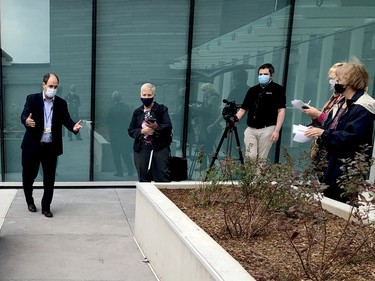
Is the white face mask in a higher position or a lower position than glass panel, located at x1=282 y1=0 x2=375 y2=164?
lower

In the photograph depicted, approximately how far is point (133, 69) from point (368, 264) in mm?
4838

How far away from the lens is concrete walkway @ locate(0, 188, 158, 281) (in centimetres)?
344

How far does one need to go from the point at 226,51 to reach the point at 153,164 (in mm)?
2756

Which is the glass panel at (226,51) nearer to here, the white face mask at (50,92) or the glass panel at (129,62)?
the glass panel at (129,62)

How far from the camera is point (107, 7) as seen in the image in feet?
20.5

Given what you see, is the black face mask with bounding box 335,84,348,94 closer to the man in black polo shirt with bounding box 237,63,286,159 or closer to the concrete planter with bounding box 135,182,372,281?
the concrete planter with bounding box 135,182,372,281

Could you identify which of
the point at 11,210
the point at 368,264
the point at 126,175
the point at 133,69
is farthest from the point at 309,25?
the point at 11,210

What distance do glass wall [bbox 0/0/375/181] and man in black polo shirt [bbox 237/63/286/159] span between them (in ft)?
2.62

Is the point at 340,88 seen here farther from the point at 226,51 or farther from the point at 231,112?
the point at 226,51

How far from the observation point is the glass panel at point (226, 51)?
6.59 meters

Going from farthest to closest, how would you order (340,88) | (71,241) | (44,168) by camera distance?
(44,168), (71,241), (340,88)

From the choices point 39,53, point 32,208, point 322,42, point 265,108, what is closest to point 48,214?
point 32,208

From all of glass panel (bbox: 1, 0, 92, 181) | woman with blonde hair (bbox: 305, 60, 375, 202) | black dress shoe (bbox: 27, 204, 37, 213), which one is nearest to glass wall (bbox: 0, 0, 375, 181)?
glass panel (bbox: 1, 0, 92, 181)

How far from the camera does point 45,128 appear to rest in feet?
15.0
